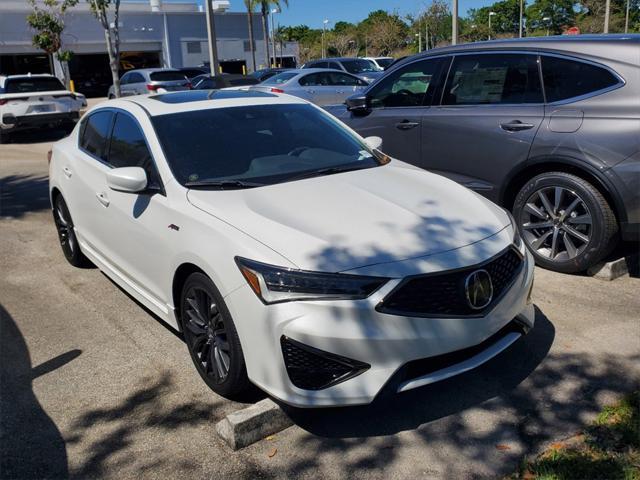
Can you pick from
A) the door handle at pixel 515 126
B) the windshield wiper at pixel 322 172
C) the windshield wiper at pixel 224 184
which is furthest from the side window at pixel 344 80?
the windshield wiper at pixel 224 184

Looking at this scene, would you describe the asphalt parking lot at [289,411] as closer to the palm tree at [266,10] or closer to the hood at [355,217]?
the hood at [355,217]

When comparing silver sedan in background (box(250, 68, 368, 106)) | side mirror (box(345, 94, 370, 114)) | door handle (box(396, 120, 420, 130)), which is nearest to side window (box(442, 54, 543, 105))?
door handle (box(396, 120, 420, 130))

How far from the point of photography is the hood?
3195 mm

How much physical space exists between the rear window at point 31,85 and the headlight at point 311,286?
15.1m

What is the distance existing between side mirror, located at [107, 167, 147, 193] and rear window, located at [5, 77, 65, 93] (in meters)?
13.7

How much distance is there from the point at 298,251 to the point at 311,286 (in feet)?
0.73

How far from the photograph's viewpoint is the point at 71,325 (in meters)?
4.74

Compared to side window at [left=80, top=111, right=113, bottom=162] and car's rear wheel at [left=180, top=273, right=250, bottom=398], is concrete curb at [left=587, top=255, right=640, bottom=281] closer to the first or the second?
car's rear wheel at [left=180, top=273, right=250, bottom=398]

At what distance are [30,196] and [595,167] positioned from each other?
7631mm

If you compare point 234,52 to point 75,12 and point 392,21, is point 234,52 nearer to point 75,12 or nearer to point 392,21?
point 75,12

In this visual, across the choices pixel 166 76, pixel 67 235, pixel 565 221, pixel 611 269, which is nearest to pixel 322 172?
pixel 565 221

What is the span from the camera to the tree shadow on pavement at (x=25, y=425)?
3.10 m

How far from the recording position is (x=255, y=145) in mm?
4367

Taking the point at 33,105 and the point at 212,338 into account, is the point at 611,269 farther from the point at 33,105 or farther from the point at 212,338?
the point at 33,105
